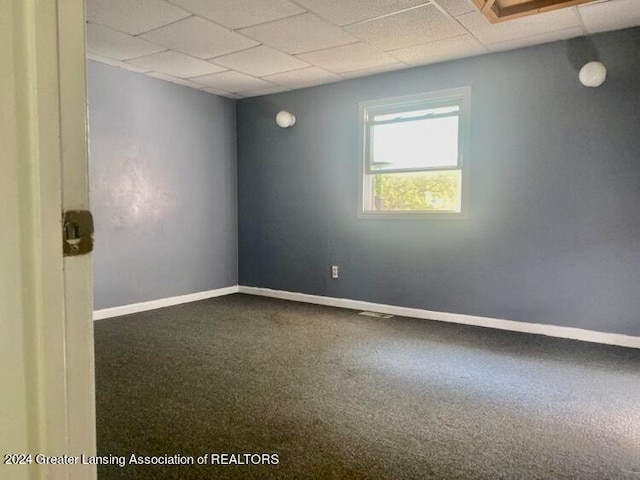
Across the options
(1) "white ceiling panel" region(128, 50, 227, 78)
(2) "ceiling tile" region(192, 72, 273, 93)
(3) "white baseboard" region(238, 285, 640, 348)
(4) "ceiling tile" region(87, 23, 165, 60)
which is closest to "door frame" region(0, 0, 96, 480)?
(4) "ceiling tile" region(87, 23, 165, 60)

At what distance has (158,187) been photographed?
4.66 m

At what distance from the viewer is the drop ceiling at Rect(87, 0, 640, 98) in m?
2.96

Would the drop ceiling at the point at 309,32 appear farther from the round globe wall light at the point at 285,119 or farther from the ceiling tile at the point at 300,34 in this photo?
the round globe wall light at the point at 285,119

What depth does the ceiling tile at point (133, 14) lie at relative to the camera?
2.92m

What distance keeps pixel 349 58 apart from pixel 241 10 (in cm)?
122

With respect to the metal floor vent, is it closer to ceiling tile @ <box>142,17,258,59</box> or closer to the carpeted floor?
the carpeted floor

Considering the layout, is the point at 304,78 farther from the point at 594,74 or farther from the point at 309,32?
the point at 594,74

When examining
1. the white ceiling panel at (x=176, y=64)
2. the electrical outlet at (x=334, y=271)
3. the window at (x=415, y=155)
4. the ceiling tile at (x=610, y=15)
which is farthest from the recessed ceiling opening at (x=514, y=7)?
the electrical outlet at (x=334, y=271)

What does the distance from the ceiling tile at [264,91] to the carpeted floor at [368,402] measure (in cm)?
264

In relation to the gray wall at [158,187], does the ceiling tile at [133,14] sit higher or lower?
higher

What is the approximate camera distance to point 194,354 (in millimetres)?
3109

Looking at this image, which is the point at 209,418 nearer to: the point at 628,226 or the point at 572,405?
the point at 572,405

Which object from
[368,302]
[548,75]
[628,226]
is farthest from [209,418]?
[548,75]

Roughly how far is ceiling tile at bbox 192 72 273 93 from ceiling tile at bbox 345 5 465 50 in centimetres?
152
